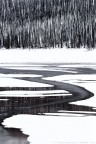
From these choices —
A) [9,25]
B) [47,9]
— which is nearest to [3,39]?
[9,25]

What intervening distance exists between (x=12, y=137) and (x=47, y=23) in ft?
348

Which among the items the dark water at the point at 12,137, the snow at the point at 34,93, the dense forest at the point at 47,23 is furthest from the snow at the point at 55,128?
the dense forest at the point at 47,23

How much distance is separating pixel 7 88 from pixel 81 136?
36.0 ft

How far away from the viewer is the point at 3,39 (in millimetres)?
108625

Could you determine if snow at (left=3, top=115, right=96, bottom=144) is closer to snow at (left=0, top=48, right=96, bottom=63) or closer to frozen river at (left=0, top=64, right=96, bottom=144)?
frozen river at (left=0, top=64, right=96, bottom=144)

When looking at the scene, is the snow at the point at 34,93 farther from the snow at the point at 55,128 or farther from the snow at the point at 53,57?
the snow at the point at 53,57

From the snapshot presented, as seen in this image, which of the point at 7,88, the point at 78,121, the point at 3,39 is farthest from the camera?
the point at 3,39

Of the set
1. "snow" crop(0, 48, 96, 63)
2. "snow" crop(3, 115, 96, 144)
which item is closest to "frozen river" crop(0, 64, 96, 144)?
"snow" crop(3, 115, 96, 144)

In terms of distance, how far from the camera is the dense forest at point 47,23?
10450 cm

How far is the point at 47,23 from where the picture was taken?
4542 inches

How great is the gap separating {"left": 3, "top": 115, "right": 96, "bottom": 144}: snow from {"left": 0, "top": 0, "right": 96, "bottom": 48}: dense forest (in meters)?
87.2

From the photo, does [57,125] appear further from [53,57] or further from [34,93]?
[53,57]

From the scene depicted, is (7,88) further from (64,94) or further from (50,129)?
(50,129)

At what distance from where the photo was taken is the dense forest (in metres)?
104
